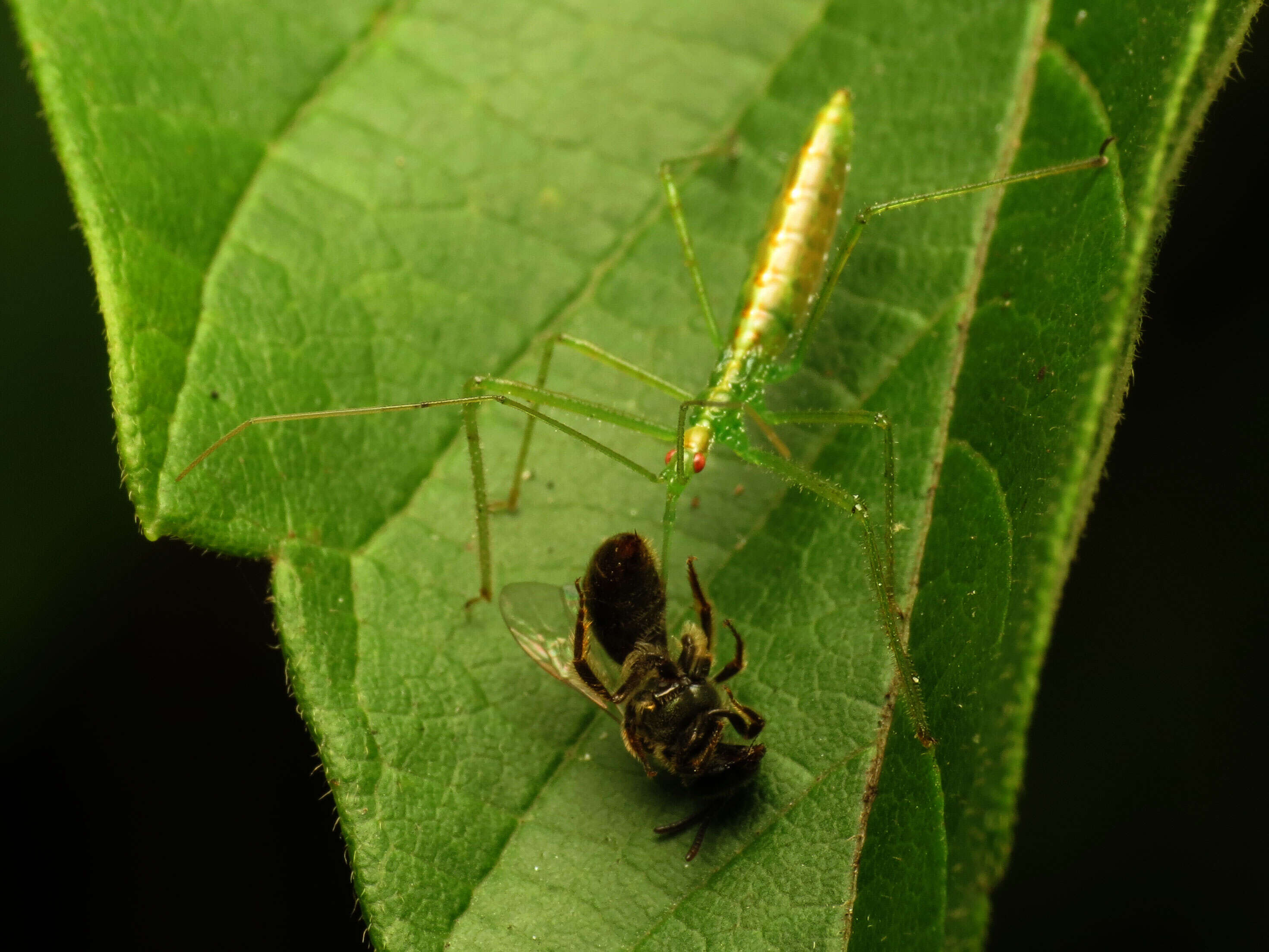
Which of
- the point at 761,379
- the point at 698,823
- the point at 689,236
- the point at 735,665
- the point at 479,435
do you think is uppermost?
the point at 689,236

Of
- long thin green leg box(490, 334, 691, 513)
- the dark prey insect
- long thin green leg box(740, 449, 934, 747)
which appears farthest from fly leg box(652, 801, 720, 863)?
long thin green leg box(490, 334, 691, 513)

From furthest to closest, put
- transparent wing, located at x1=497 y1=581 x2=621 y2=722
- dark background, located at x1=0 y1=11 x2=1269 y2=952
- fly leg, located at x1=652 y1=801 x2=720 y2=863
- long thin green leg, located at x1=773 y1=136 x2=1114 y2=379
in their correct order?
dark background, located at x1=0 y1=11 x2=1269 y2=952, long thin green leg, located at x1=773 y1=136 x2=1114 y2=379, transparent wing, located at x1=497 y1=581 x2=621 y2=722, fly leg, located at x1=652 y1=801 x2=720 y2=863

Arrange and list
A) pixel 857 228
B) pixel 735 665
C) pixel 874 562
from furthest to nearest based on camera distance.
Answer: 1. pixel 857 228
2. pixel 735 665
3. pixel 874 562

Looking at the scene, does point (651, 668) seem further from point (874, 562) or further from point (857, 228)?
point (857, 228)

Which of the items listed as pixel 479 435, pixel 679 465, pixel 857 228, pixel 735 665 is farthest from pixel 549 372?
pixel 735 665

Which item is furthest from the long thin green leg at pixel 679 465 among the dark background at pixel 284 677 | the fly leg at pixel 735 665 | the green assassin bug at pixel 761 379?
the dark background at pixel 284 677

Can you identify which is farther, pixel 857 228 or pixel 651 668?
pixel 857 228

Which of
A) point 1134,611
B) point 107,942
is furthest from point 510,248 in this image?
point 107,942

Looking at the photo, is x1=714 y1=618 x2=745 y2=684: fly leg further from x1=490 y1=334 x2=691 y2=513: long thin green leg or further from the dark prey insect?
x1=490 y1=334 x2=691 y2=513: long thin green leg
